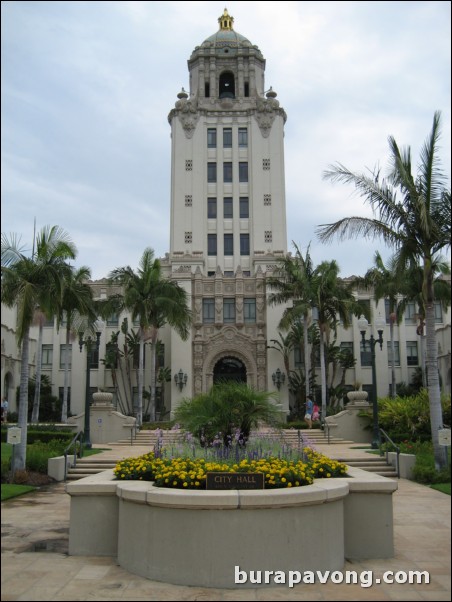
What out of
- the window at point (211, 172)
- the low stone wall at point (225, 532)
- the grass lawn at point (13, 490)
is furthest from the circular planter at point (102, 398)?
the window at point (211, 172)

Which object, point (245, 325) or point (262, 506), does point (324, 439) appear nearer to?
point (245, 325)

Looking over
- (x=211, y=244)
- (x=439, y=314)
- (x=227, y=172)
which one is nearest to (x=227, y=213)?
(x=211, y=244)

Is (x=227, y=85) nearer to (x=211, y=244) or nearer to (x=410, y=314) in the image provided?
(x=211, y=244)

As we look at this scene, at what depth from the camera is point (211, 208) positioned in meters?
49.6

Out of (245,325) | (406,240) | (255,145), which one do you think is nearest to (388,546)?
(406,240)

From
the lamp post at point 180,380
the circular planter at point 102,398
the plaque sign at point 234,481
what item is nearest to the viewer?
the plaque sign at point 234,481

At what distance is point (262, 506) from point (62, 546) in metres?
3.94

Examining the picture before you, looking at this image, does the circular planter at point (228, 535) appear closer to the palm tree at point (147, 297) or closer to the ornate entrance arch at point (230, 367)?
the palm tree at point (147, 297)

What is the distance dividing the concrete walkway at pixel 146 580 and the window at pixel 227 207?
3945cm

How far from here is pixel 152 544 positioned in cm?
812

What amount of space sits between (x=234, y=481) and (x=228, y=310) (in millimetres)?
35965

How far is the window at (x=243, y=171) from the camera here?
165 feet

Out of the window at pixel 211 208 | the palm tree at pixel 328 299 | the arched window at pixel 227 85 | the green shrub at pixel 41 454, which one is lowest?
the green shrub at pixel 41 454

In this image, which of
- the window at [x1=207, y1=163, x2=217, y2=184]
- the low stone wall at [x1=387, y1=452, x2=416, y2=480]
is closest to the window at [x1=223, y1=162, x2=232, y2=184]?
the window at [x1=207, y1=163, x2=217, y2=184]
